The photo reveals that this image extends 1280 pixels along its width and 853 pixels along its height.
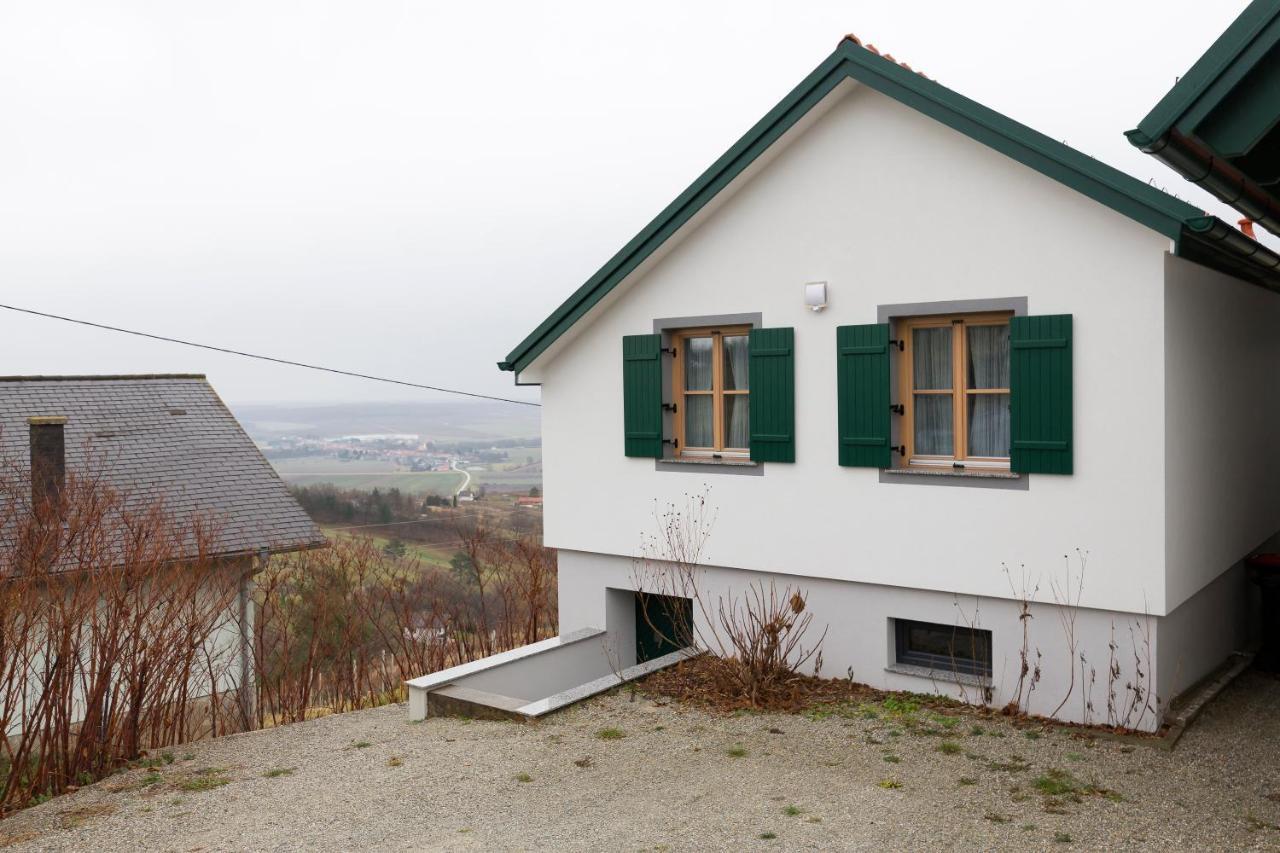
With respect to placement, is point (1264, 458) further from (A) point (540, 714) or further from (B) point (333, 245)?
(B) point (333, 245)

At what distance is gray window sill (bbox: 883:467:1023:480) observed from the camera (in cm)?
866

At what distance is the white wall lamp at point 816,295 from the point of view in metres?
9.45

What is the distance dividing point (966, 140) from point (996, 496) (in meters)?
2.87

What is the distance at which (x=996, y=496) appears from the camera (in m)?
8.70

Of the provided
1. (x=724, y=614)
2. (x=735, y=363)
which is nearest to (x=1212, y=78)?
(x=735, y=363)

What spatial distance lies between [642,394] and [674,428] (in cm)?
46

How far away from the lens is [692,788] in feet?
23.5

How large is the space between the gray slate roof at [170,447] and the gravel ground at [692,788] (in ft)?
28.1

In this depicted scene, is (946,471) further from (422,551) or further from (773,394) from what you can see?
(422,551)

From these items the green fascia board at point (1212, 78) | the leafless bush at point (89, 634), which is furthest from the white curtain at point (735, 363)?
the green fascia board at point (1212, 78)

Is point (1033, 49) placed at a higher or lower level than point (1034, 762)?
higher

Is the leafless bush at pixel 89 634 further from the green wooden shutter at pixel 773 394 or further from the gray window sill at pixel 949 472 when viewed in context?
the gray window sill at pixel 949 472

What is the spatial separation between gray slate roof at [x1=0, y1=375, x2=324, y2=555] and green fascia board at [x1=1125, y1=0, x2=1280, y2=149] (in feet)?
45.2

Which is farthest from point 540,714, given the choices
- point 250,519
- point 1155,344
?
point 250,519
